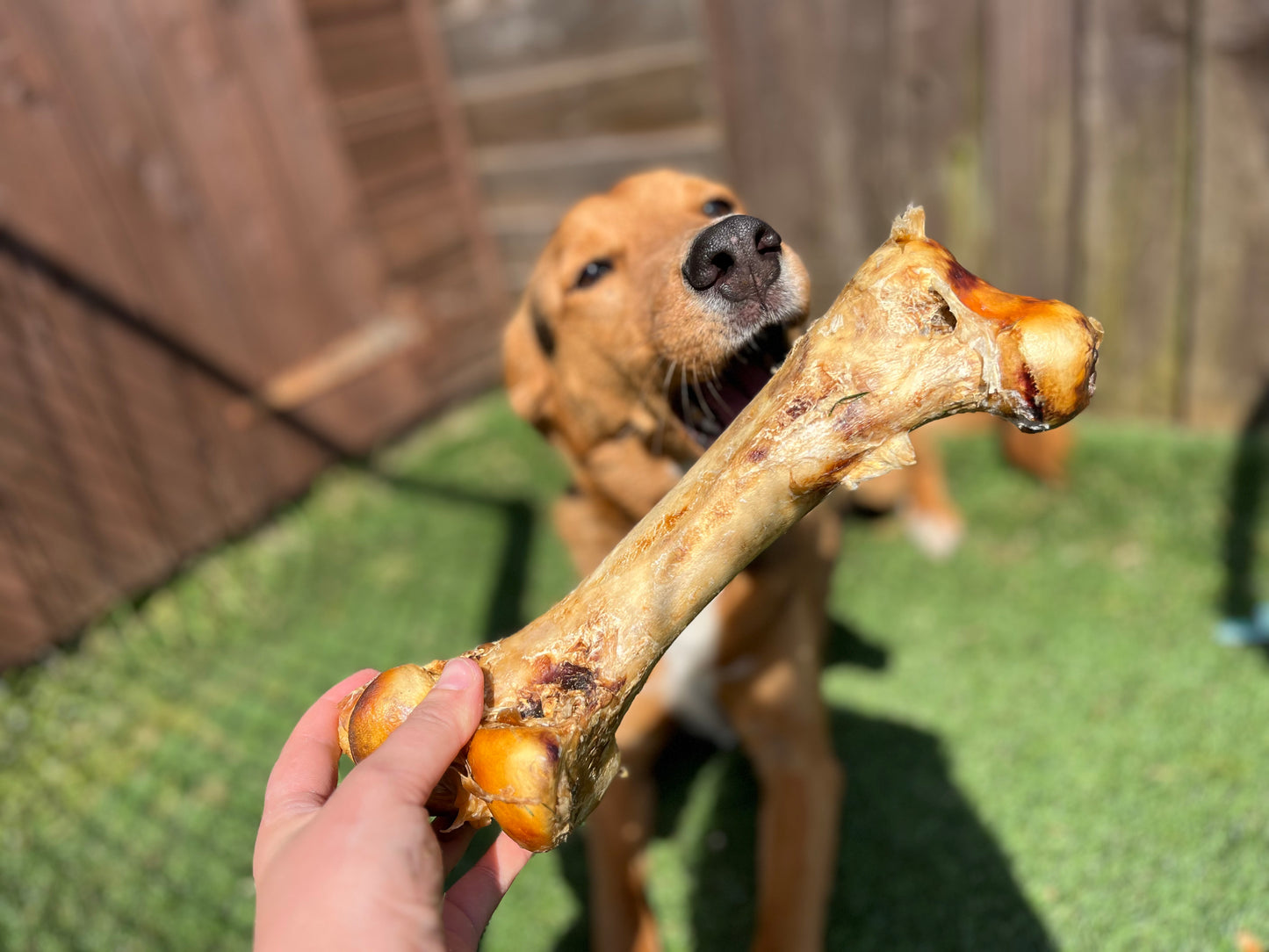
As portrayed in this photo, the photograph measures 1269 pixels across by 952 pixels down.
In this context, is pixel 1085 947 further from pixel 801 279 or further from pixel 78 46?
pixel 78 46

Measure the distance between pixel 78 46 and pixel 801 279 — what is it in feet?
11.2

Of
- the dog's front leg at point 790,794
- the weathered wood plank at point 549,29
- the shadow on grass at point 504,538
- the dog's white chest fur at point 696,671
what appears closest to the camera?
the dog's front leg at point 790,794

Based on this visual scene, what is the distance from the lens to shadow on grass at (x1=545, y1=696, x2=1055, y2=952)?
2.00 meters

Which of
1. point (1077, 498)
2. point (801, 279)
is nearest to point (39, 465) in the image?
point (801, 279)

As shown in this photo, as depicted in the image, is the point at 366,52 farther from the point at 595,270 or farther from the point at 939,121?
the point at 595,270

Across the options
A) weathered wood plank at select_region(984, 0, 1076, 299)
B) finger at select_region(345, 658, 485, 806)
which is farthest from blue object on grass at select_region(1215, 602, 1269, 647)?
finger at select_region(345, 658, 485, 806)

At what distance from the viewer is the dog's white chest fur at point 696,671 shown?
2.19m

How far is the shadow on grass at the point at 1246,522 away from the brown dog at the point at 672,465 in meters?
1.46

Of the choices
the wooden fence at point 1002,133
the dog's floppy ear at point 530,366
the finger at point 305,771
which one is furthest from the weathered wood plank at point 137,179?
the finger at point 305,771

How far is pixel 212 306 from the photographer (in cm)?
397

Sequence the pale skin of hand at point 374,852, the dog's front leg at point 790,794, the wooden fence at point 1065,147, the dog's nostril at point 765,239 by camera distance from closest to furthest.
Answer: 1. the pale skin of hand at point 374,852
2. the dog's nostril at point 765,239
3. the dog's front leg at point 790,794
4. the wooden fence at point 1065,147

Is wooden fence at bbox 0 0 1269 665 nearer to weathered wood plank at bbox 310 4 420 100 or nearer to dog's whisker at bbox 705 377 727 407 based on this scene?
weathered wood plank at bbox 310 4 420 100

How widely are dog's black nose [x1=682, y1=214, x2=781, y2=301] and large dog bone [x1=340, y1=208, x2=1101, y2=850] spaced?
0.39 m

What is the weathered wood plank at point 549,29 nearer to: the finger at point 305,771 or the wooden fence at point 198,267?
the wooden fence at point 198,267
